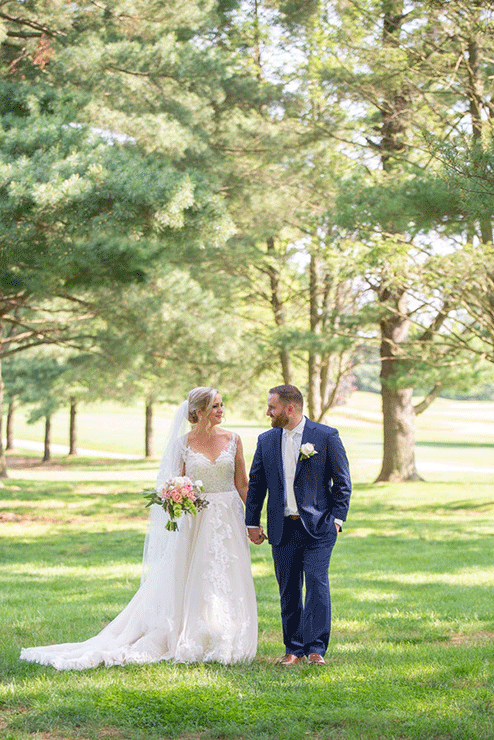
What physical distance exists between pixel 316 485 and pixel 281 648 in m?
1.36

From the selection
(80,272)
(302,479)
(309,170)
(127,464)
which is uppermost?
(309,170)

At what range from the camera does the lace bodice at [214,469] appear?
19.8ft

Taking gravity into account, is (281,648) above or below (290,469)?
below

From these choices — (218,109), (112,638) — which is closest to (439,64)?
Result: (218,109)

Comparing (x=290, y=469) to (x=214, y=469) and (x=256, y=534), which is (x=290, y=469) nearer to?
(x=256, y=534)

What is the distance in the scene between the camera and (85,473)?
28.8 metres

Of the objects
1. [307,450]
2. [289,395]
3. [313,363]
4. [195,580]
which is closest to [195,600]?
[195,580]

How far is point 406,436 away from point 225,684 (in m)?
17.6

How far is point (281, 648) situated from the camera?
6098 millimetres

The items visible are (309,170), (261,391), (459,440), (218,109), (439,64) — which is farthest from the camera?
(459,440)

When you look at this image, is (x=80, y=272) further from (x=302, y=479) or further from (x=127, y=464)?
(x=127, y=464)

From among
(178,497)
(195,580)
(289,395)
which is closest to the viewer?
(289,395)

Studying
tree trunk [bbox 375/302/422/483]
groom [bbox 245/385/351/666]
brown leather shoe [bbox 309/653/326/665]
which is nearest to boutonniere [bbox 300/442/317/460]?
groom [bbox 245/385/351/666]

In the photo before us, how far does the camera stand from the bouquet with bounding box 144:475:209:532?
5.73 m
